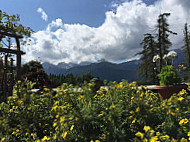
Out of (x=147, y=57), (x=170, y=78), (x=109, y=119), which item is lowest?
(x=109, y=119)

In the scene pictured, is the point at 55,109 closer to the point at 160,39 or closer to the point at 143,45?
the point at 160,39

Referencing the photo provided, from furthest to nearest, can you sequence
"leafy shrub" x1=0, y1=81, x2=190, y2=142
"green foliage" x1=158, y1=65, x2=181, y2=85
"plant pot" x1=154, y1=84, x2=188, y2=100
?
1. "green foliage" x1=158, y1=65, x2=181, y2=85
2. "plant pot" x1=154, y1=84, x2=188, y2=100
3. "leafy shrub" x1=0, y1=81, x2=190, y2=142

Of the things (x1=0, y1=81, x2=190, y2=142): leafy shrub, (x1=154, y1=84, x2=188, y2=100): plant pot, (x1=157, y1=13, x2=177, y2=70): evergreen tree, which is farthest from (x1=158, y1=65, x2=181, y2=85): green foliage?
(x1=157, y1=13, x2=177, y2=70): evergreen tree

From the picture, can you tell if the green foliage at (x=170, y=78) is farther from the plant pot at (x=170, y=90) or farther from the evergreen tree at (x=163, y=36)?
the evergreen tree at (x=163, y=36)

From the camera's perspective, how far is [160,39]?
16469mm

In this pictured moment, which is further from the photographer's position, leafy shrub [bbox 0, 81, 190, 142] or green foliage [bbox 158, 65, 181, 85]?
green foliage [bbox 158, 65, 181, 85]

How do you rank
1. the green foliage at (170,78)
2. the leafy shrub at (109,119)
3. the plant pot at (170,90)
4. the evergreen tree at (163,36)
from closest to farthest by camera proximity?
the leafy shrub at (109,119)
the plant pot at (170,90)
the green foliage at (170,78)
the evergreen tree at (163,36)

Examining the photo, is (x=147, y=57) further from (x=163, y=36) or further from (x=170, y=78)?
(x=170, y=78)

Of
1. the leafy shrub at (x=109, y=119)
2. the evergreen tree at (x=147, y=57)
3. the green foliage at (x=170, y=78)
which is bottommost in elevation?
the leafy shrub at (x=109, y=119)

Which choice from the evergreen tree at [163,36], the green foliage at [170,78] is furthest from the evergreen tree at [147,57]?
the green foliage at [170,78]

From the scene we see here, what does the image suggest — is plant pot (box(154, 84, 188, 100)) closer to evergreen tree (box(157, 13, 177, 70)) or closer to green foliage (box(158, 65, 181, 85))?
green foliage (box(158, 65, 181, 85))

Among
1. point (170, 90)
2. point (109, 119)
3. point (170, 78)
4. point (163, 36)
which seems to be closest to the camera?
point (109, 119)

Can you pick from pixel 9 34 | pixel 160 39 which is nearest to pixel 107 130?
pixel 9 34

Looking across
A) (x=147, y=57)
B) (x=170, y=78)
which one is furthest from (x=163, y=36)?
(x=170, y=78)
